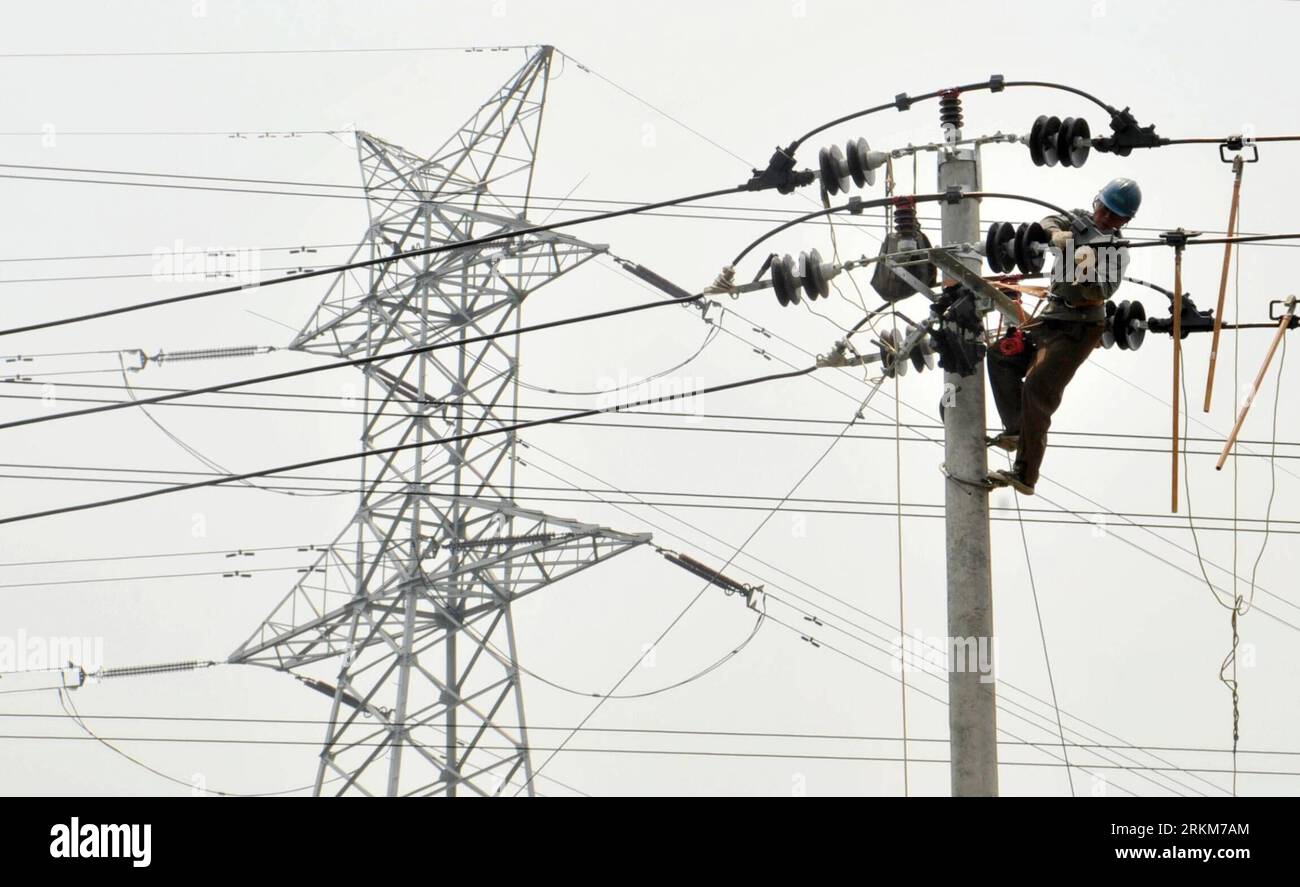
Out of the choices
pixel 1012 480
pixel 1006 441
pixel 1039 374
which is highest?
pixel 1039 374

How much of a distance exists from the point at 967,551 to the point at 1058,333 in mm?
1624

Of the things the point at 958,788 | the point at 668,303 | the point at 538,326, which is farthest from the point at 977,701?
the point at 538,326

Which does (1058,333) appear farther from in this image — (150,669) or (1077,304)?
(150,669)

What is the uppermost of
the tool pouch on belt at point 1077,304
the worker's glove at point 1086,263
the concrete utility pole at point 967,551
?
the worker's glove at point 1086,263

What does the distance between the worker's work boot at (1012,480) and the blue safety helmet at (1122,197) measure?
1668mm

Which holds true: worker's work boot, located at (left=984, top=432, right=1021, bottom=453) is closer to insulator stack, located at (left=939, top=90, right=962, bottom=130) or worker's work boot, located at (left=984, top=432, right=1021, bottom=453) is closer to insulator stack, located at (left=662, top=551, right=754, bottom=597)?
insulator stack, located at (left=939, top=90, right=962, bottom=130)

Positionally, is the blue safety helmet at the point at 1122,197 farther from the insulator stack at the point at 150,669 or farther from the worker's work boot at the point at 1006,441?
the insulator stack at the point at 150,669

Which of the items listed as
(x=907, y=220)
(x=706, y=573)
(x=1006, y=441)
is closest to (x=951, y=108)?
(x=907, y=220)

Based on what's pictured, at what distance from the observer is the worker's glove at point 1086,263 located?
37.1ft

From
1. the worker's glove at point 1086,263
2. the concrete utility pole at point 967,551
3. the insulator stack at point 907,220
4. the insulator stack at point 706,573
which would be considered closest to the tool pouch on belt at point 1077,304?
the worker's glove at point 1086,263

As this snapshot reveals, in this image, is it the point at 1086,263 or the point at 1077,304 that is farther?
the point at 1077,304

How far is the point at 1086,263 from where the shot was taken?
11.3m

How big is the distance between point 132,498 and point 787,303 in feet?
16.5

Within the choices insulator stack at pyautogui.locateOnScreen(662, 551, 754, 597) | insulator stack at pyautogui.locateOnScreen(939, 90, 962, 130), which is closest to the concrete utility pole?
insulator stack at pyautogui.locateOnScreen(939, 90, 962, 130)
